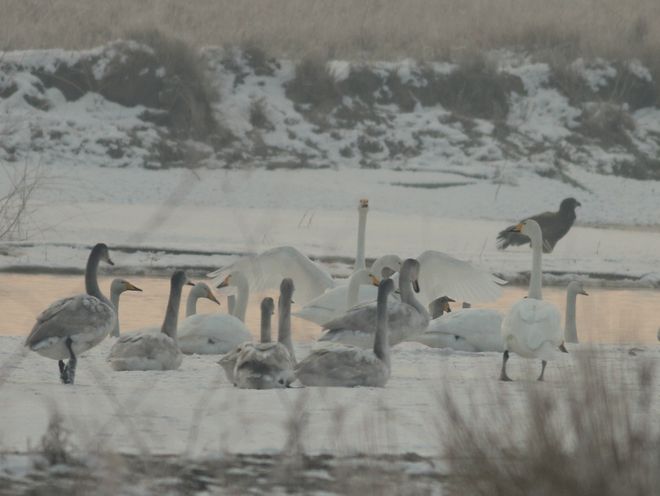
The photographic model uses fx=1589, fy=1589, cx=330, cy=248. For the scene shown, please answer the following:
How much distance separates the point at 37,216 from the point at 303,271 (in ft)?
22.5

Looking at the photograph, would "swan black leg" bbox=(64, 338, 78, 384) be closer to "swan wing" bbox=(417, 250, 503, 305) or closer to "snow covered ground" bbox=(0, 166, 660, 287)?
"swan wing" bbox=(417, 250, 503, 305)

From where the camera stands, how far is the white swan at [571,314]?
10.7 meters

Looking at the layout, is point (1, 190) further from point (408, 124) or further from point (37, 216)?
point (408, 124)

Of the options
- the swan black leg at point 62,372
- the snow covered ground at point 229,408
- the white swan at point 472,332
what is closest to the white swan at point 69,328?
the swan black leg at point 62,372

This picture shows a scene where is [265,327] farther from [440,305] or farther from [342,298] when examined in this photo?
[440,305]

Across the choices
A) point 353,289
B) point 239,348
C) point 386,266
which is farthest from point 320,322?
point 239,348

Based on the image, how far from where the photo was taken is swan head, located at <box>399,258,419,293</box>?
387 inches

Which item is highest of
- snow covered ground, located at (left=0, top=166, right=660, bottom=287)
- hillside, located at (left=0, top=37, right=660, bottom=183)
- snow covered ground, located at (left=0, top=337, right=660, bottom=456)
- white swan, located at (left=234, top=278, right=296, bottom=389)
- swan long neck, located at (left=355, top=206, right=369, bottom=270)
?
hillside, located at (left=0, top=37, right=660, bottom=183)

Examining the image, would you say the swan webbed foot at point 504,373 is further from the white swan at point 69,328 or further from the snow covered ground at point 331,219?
the snow covered ground at point 331,219

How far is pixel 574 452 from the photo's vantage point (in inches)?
171

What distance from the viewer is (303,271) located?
11.2 metres

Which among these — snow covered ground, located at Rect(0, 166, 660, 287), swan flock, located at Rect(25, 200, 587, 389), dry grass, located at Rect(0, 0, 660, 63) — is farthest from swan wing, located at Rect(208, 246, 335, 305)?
dry grass, located at Rect(0, 0, 660, 63)

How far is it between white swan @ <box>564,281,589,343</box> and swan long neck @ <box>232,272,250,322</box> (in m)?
2.17

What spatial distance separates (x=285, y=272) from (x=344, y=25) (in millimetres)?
19554
